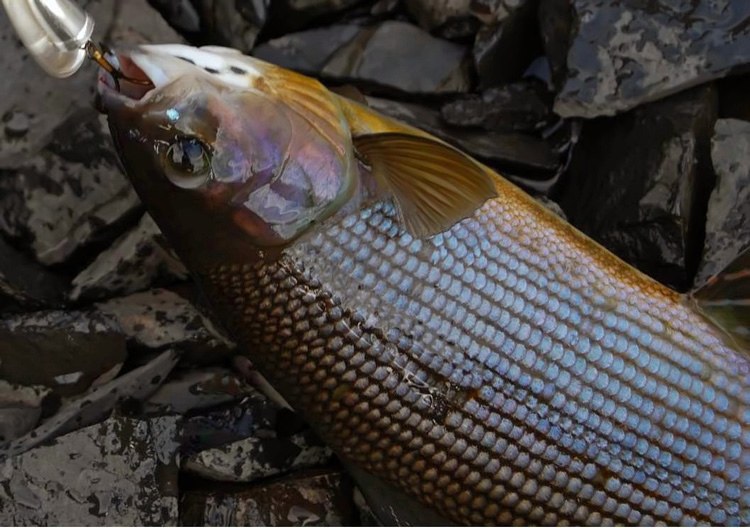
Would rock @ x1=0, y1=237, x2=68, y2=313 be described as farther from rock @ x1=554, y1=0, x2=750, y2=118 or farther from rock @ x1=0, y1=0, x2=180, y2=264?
rock @ x1=554, y1=0, x2=750, y2=118

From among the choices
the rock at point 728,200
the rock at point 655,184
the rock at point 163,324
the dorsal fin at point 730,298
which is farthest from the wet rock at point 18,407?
the rock at point 728,200

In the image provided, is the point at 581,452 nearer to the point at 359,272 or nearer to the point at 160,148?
the point at 359,272

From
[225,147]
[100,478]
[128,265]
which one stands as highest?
[225,147]

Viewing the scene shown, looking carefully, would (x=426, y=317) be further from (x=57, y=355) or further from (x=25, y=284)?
(x=25, y=284)

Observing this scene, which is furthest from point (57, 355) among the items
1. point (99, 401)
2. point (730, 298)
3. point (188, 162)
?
point (730, 298)

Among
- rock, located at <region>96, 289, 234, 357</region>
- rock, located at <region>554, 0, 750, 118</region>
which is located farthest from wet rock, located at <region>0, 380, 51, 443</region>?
rock, located at <region>554, 0, 750, 118</region>
